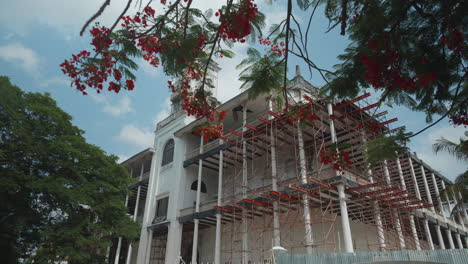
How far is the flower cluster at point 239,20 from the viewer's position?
379 cm

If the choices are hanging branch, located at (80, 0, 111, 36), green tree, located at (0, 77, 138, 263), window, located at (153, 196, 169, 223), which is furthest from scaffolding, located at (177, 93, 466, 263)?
hanging branch, located at (80, 0, 111, 36)

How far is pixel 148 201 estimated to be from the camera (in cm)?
2284

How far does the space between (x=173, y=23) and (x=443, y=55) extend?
3236 millimetres

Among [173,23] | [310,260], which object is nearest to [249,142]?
[310,260]

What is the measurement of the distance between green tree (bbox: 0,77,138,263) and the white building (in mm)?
5758

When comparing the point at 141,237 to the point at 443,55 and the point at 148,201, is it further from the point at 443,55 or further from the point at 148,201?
the point at 443,55

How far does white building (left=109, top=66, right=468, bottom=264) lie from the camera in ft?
46.3

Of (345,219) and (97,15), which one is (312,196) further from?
(97,15)

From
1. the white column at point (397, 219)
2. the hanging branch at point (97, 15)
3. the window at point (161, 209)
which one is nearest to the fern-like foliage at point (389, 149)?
the hanging branch at point (97, 15)

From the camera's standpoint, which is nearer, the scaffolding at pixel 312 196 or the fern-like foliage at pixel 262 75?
the fern-like foliage at pixel 262 75

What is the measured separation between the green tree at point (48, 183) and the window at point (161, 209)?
5.83 metres

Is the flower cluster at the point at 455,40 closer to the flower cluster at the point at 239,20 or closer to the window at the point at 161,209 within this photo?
the flower cluster at the point at 239,20

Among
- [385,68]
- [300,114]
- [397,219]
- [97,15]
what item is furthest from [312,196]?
[97,15]

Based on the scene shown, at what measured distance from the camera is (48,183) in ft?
41.8
